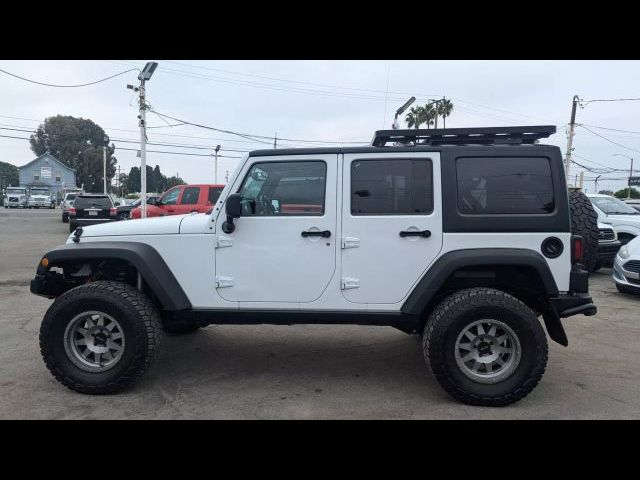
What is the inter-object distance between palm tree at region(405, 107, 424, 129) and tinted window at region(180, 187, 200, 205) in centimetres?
2709

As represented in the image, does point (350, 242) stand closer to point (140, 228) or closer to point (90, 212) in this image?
point (140, 228)

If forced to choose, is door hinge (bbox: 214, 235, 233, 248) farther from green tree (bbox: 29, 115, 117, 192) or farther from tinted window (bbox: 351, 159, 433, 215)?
green tree (bbox: 29, 115, 117, 192)

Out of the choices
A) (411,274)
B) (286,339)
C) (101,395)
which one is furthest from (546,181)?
(101,395)

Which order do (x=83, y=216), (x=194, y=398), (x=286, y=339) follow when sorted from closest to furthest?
1. (x=194, y=398)
2. (x=286, y=339)
3. (x=83, y=216)

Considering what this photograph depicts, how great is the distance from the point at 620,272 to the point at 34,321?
8808 millimetres

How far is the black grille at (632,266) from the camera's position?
7.36 metres

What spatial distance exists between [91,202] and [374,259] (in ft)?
55.4

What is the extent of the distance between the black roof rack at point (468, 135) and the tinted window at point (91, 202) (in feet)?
54.1

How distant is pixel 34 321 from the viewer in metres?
5.84

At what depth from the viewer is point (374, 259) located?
3.69 m

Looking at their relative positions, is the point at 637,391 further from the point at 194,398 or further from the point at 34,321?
the point at 34,321

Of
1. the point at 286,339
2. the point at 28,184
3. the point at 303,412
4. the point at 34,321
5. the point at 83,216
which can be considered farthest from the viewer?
the point at 28,184

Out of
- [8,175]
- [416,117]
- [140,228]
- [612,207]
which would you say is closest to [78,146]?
[8,175]

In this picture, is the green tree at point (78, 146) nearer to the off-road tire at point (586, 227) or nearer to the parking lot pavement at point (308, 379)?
the parking lot pavement at point (308, 379)
